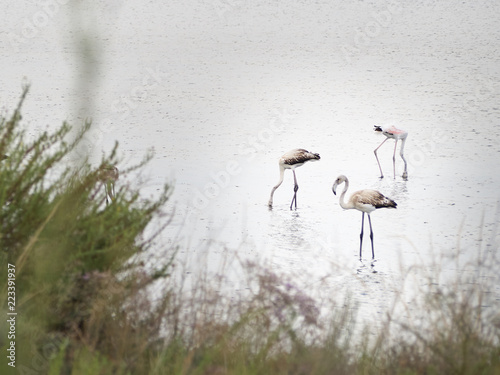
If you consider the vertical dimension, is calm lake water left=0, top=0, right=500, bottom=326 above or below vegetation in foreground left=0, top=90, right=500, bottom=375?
above

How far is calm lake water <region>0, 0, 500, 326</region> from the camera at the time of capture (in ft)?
22.6

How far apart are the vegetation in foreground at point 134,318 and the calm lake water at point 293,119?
26 centimetres

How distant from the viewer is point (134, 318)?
11.6ft

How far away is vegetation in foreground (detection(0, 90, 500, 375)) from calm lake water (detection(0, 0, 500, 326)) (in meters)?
0.26

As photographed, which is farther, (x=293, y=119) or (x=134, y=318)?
(x=293, y=119)

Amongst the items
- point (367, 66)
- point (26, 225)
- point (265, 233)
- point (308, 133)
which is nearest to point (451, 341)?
point (26, 225)

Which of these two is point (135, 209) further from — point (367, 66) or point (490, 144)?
point (367, 66)

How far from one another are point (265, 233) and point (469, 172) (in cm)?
380

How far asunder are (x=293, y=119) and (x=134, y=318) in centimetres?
1278

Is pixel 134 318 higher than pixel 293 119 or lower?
lower

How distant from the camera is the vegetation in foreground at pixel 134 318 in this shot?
3094 mm

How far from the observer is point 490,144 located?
1357 centimetres

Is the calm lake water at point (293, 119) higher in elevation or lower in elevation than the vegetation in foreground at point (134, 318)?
higher

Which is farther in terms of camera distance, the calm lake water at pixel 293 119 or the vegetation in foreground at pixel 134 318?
the calm lake water at pixel 293 119
